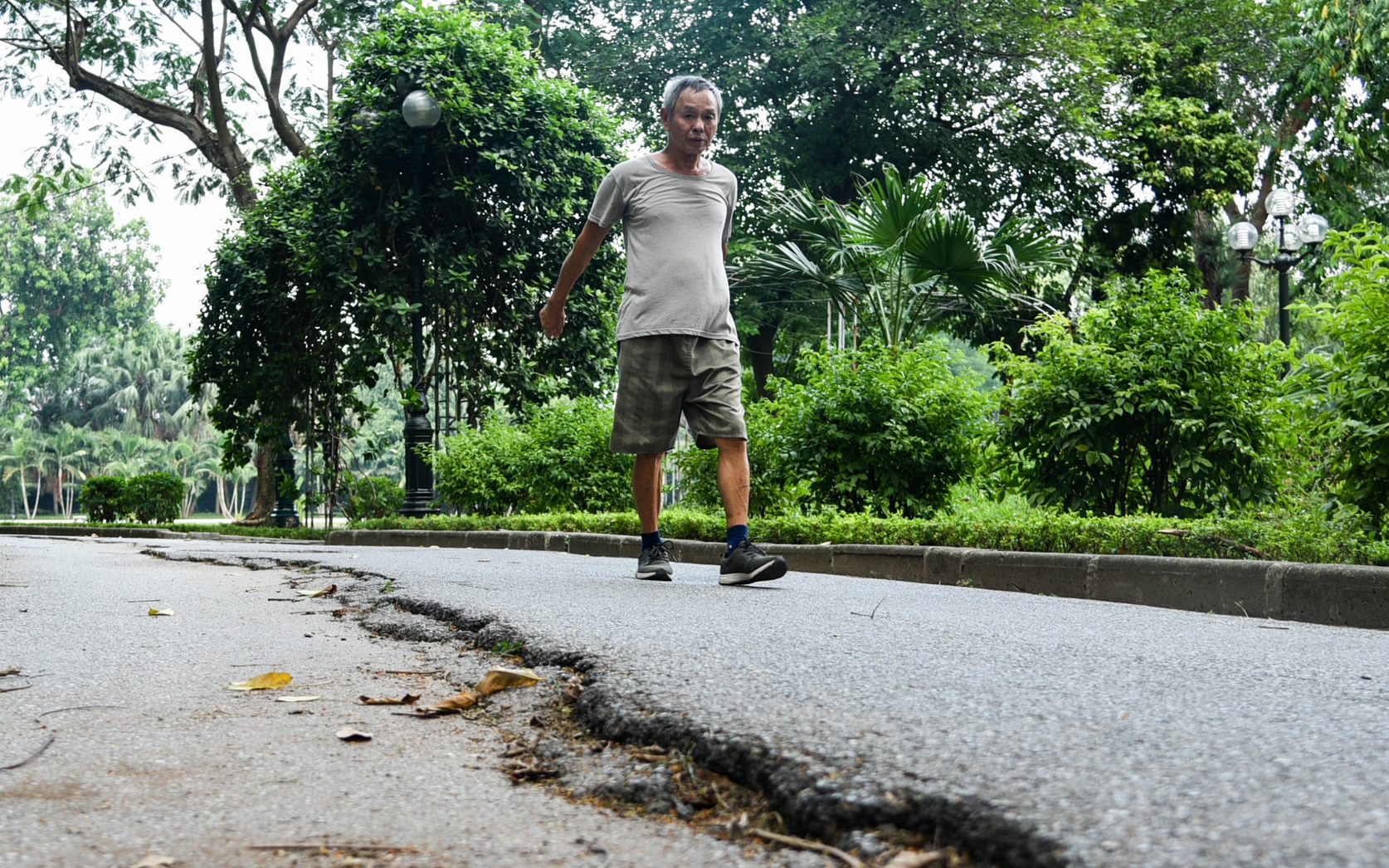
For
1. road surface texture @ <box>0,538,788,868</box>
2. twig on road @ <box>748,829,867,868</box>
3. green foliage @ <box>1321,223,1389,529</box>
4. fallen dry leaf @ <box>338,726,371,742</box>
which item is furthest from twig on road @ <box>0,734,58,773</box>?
green foliage @ <box>1321,223,1389,529</box>

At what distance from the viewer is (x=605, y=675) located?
2.93m

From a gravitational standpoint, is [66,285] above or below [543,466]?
above

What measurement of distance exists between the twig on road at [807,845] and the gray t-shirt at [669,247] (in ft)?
12.2

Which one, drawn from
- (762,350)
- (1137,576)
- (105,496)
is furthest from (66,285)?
(1137,576)

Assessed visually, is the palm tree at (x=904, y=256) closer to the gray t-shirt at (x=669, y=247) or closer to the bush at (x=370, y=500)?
the gray t-shirt at (x=669, y=247)

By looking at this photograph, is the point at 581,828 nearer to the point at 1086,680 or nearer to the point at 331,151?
the point at 1086,680

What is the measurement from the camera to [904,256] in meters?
11.7

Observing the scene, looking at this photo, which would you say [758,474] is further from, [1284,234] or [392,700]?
[1284,234]

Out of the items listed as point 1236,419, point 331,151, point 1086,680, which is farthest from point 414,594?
A: point 331,151

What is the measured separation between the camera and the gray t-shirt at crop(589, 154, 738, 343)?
542cm

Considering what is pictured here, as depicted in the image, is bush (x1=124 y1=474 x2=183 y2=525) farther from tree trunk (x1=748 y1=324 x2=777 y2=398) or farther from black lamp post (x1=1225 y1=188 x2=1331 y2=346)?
black lamp post (x1=1225 y1=188 x2=1331 y2=346)

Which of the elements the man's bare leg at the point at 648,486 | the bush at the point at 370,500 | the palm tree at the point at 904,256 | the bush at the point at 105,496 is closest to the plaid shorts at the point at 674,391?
the man's bare leg at the point at 648,486

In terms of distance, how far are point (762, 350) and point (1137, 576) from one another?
22708mm

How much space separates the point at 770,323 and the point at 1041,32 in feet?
25.5
